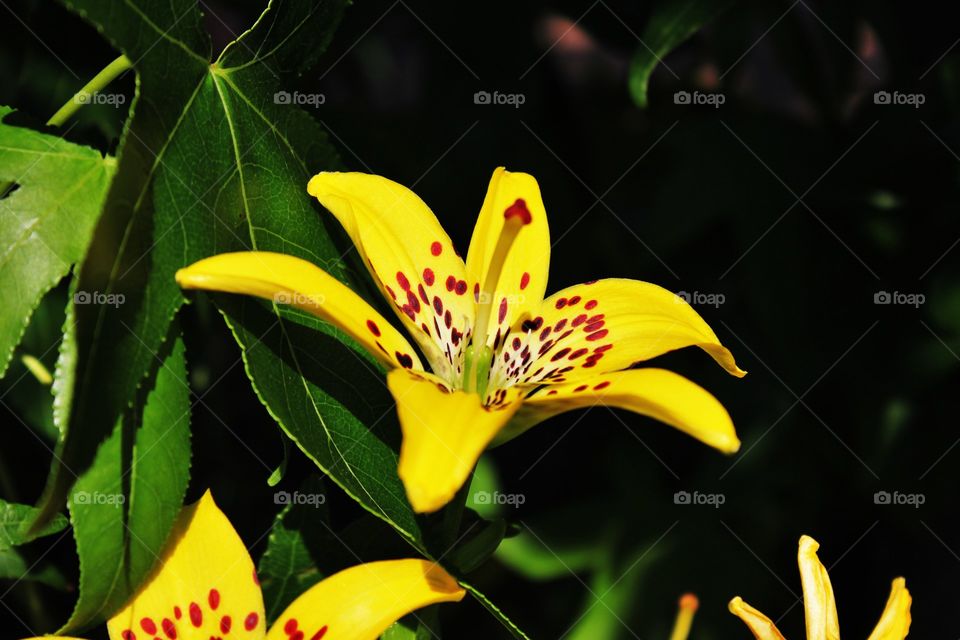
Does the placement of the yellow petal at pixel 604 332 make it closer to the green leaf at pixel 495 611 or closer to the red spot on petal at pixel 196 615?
the green leaf at pixel 495 611

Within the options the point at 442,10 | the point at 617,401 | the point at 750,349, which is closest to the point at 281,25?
the point at 617,401

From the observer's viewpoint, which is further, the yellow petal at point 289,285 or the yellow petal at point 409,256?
the yellow petal at point 409,256

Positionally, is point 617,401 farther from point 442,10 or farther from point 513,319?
point 442,10

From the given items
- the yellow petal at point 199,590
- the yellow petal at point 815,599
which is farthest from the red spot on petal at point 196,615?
the yellow petal at point 815,599

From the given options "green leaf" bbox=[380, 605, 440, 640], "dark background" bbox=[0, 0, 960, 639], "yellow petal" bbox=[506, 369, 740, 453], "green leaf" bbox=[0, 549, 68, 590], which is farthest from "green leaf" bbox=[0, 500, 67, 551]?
Result: "dark background" bbox=[0, 0, 960, 639]

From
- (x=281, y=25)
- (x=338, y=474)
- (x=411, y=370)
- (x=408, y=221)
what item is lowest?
(x=338, y=474)
